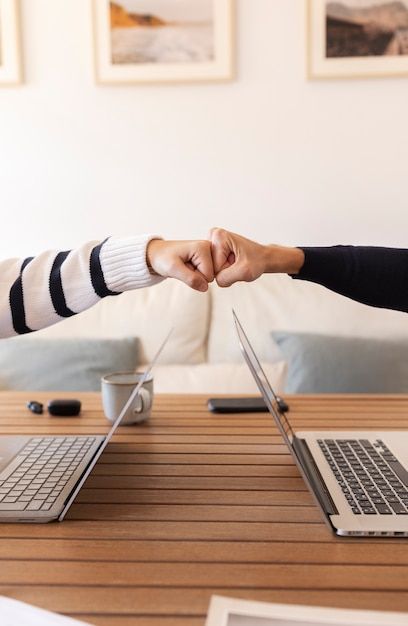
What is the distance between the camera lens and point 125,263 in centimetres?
114

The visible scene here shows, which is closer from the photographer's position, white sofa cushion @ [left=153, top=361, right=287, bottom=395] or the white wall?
white sofa cushion @ [left=153, top=361, right=287, bottom=395]

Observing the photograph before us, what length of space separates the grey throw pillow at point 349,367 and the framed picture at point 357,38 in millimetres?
1053

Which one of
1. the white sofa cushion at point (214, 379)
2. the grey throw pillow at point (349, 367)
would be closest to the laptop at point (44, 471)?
the white sofa cushion at point (214, 379)

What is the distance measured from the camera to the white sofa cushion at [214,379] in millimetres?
2119

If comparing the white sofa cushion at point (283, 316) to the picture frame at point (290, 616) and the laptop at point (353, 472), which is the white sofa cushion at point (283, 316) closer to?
the laptop at point (353, 472)

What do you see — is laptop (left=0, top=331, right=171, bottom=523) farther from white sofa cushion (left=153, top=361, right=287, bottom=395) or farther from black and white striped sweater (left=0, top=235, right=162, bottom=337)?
white sofa cushion (left=153, top=361, right=287, bottom=395)

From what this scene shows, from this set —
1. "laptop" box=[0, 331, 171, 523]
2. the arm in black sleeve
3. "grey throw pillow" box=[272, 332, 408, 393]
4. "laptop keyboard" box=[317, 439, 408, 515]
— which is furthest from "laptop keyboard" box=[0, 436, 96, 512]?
"grey throw pillow" box=[272, 332, 408, 393]

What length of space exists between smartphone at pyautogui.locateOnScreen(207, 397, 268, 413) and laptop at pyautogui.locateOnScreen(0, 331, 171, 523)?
28 centimetres

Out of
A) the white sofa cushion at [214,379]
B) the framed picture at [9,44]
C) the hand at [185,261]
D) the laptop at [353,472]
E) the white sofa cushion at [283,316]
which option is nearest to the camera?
the laptop at [353,472]

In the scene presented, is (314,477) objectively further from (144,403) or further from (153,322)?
(153,322)

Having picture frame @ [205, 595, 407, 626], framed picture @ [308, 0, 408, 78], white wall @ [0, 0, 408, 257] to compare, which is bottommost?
picture frame @ [205, 595, 407, 626]

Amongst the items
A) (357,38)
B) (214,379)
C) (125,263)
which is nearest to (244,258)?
(125,263)

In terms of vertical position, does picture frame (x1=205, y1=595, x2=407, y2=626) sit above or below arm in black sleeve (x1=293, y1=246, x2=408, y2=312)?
below

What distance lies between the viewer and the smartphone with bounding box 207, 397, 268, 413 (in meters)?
1.35
